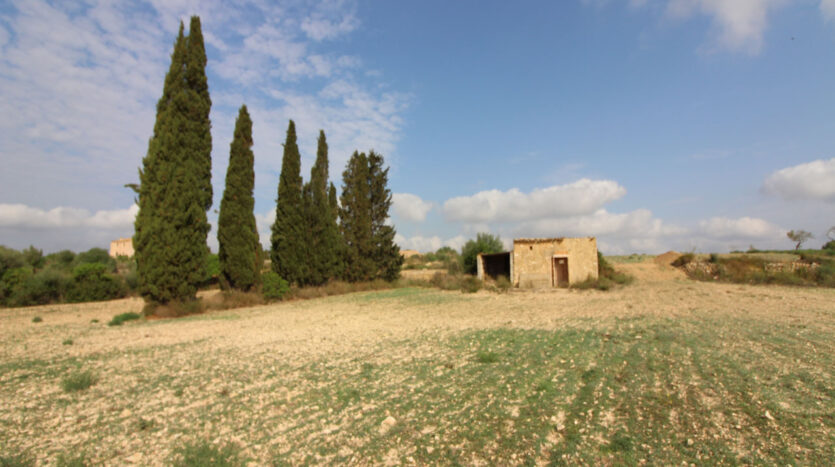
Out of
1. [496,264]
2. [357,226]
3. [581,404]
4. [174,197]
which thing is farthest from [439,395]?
[496,264]

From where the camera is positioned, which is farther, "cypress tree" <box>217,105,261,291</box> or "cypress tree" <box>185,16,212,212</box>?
"cypress tree" <box>217,105,261,291</box>

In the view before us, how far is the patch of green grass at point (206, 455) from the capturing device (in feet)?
10.1

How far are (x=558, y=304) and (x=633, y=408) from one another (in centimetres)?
1064

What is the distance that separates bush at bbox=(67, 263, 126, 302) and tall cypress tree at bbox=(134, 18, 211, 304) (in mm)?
8255

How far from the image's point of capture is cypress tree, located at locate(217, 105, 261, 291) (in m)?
16.0

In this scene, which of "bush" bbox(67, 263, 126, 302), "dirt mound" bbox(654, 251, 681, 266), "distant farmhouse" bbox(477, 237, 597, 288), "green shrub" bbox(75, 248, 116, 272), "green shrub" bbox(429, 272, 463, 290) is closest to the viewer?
"bush" bbox(67, 263, 126, 302)

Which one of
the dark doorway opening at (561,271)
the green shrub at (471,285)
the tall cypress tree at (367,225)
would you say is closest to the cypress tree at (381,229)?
the tall cypress tree at (367,225)

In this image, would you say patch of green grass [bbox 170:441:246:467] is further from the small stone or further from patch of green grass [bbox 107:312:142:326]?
patch of green grass [bbox 107:312:142:326]

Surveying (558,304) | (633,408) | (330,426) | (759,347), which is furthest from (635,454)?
(558,304)

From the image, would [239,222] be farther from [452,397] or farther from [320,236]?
[452,397]

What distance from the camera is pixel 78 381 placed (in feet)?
16.4

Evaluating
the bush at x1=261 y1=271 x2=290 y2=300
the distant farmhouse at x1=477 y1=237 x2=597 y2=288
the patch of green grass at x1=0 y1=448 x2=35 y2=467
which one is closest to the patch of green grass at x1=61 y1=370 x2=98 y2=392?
the patch of green grass at x1=0 y1=448 x2=35 y2=467

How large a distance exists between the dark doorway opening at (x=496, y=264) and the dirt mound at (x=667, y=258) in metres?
11.1

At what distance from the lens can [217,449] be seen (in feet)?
10.8
